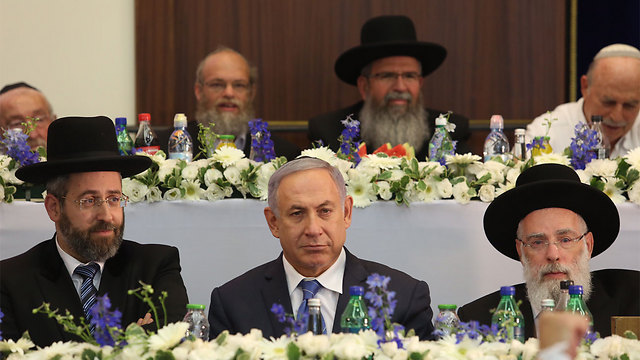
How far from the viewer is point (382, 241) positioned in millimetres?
4270

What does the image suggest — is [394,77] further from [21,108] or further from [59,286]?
[59,286]

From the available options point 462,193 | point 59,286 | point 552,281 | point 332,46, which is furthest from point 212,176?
point 332,46

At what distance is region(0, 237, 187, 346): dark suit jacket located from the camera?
3.72m

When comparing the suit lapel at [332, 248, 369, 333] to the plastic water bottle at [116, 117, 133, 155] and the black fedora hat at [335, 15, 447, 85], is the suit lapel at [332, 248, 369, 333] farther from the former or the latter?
the black fedora hat at [335, 15, 447, 85]

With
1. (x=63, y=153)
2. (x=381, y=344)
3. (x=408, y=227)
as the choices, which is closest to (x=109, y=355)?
(x=381, y=344)

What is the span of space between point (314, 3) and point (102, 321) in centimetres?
478

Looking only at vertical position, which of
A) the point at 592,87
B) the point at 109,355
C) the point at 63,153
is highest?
the point at 592,87

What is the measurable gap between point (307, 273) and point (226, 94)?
2.55m

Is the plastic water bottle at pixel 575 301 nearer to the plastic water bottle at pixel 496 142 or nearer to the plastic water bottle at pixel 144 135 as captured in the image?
the plastic water bottle at pixel 496 142

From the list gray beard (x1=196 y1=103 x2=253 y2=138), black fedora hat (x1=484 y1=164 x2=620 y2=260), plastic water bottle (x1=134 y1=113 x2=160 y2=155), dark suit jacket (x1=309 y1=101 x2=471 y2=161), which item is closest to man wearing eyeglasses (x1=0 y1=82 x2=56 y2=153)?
gray beard (x1=196 y1=103 x2=253 y2=138)

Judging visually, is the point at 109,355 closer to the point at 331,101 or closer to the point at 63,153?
the point at 63,153

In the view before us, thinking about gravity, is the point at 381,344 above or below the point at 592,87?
below

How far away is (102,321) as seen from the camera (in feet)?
7.86

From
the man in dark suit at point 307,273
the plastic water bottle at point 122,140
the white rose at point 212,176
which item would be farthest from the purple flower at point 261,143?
the man in dark suit at point 307,273
